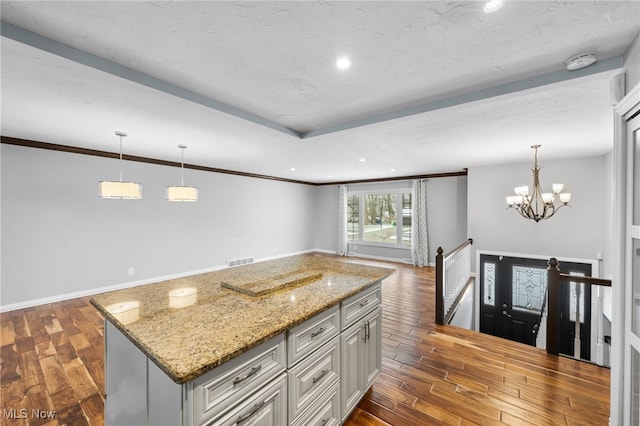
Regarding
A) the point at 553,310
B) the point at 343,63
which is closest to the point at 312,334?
the point at 343,63

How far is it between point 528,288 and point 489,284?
640 mm

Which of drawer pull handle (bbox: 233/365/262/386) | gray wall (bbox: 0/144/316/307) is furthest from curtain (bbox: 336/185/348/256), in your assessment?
drawer pull handle (bbox: 233/365/262/386)

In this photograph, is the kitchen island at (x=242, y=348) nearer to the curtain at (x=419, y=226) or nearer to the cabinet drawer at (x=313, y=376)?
the cabinet drawer at (x=313, y=376)

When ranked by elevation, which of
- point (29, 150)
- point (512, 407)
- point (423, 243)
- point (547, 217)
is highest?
point (29, 150)

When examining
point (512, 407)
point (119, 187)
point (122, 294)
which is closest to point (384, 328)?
point (512, 407)

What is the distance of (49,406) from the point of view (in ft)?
6.46

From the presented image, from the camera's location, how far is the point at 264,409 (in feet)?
4.03

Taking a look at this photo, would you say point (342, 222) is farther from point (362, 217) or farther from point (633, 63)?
point (633, 63)

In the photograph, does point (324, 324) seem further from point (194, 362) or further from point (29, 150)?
point (29, 150)

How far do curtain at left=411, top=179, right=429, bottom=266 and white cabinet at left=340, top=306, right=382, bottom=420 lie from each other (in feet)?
16.6

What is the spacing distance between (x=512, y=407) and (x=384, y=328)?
4.80 feet

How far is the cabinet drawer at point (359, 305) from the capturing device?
1.78m

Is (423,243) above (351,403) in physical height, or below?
above

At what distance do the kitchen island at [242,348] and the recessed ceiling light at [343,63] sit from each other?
1606 mm
